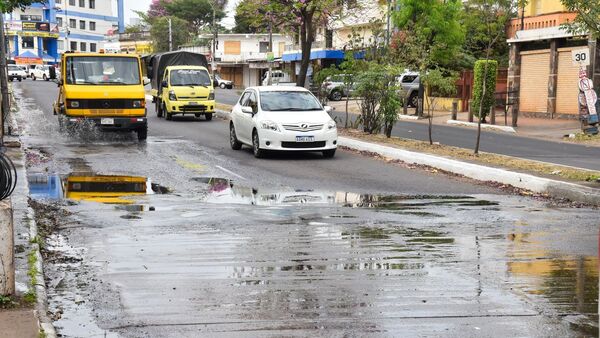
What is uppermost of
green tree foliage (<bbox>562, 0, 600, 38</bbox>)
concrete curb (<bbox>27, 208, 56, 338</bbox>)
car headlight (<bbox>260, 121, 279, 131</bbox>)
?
green tree foliage (<bbox>562, 0, 600, 38</bbox>)

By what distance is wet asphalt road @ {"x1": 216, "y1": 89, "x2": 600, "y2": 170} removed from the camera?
1955 cm

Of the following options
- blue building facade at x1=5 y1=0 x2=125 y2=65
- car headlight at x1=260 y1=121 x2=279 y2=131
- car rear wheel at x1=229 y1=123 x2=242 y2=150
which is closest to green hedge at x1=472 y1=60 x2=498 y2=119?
car rear wheel at x1=229 y1=123 x2=242 y2=150

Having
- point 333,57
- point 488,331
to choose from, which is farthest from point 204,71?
point 333,57

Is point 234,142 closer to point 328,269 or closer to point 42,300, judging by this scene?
point 328,269

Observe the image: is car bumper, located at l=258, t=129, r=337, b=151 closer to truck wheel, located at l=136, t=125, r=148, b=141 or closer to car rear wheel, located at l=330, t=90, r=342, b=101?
truck wheel, located at l=136, t=125, r=148, b=141

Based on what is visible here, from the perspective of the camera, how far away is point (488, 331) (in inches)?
229

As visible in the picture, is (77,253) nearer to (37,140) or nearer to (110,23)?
(37,140)

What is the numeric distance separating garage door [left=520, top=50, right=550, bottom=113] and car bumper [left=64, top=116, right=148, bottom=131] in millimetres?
21348

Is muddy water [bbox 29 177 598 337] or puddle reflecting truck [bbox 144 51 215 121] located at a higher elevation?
puddle reflecting truck [bbox 144 51 215 121]

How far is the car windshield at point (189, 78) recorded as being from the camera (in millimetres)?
32500


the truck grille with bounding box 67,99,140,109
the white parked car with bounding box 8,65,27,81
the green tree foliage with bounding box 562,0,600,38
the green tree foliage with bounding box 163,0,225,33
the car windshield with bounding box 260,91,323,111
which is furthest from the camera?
the green tree foliage with bounding box 163,0,225,33

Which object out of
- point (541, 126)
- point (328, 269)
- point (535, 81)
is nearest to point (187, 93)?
point (541, 126)

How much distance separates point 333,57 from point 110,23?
66.4 metres

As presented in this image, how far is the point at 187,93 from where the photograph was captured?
104 feet
